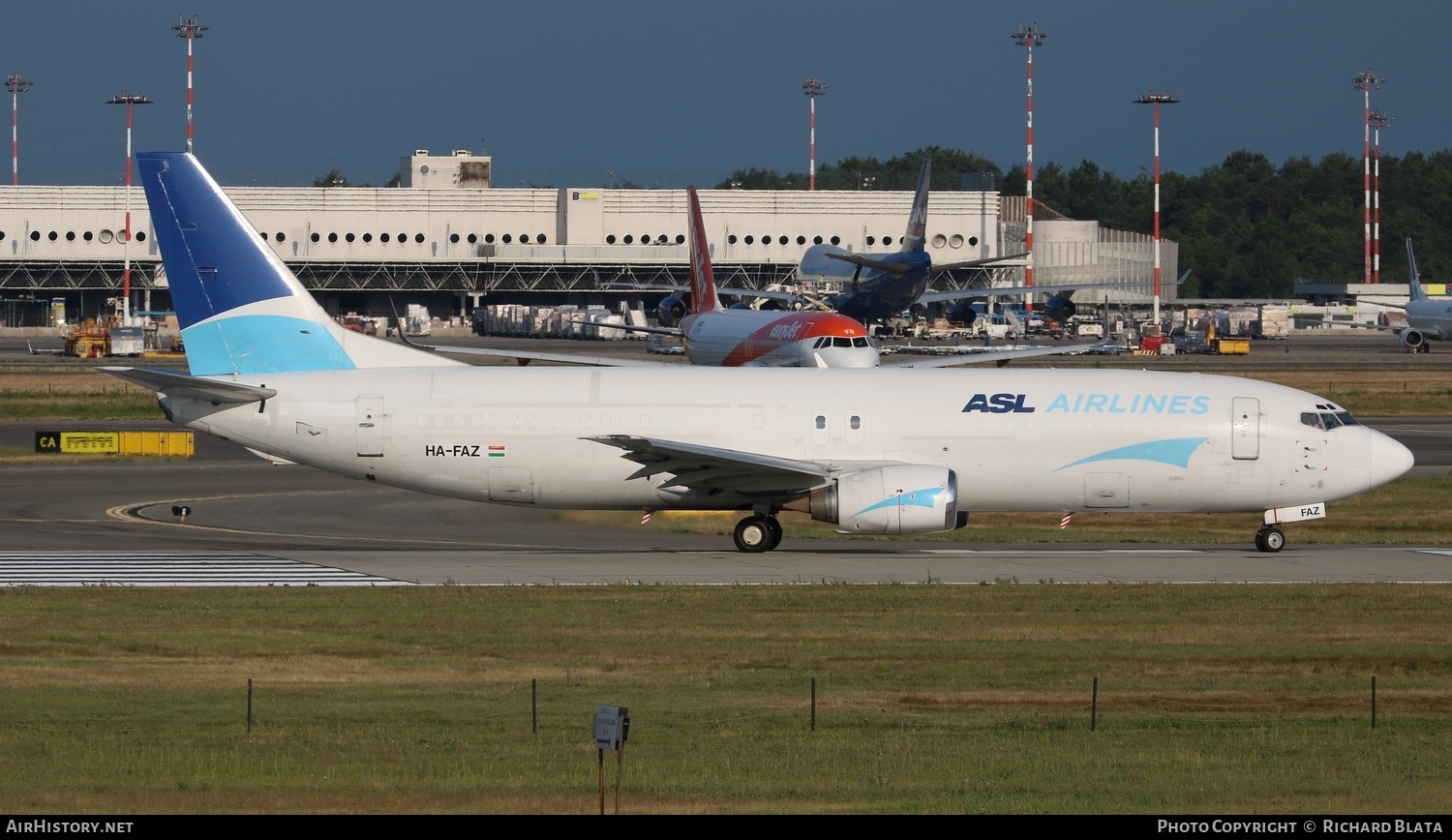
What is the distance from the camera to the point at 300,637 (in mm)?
24094

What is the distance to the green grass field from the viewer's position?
50.7ft

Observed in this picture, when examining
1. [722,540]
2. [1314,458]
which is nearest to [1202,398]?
[1314,458]

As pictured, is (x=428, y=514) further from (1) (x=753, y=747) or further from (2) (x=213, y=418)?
(1) (x=753, y=747)

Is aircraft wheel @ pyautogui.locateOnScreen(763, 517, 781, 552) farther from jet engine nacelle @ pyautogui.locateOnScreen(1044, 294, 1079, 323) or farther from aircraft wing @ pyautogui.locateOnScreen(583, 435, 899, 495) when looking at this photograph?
jet engine nacelle @ pyautogui.locateOnScreen(1044, 294, 1079, 323)

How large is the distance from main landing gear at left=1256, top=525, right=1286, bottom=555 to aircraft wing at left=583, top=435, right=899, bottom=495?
861cm

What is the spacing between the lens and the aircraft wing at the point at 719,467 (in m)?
33.3

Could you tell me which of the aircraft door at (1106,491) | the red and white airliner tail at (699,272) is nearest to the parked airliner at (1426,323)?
the red and white airliner tail at (699,272)

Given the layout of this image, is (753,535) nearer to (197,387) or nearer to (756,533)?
(756,533)

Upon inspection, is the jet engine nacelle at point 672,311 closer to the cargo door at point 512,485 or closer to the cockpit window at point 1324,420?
the cargo door at point 512,485

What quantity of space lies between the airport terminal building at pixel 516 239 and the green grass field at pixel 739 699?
5253 inches

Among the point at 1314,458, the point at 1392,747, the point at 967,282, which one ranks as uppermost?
the point at 967,282

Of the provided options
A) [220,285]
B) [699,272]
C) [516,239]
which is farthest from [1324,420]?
[516,239]

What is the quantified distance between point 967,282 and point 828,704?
491ft

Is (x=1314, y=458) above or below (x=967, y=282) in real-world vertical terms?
below
